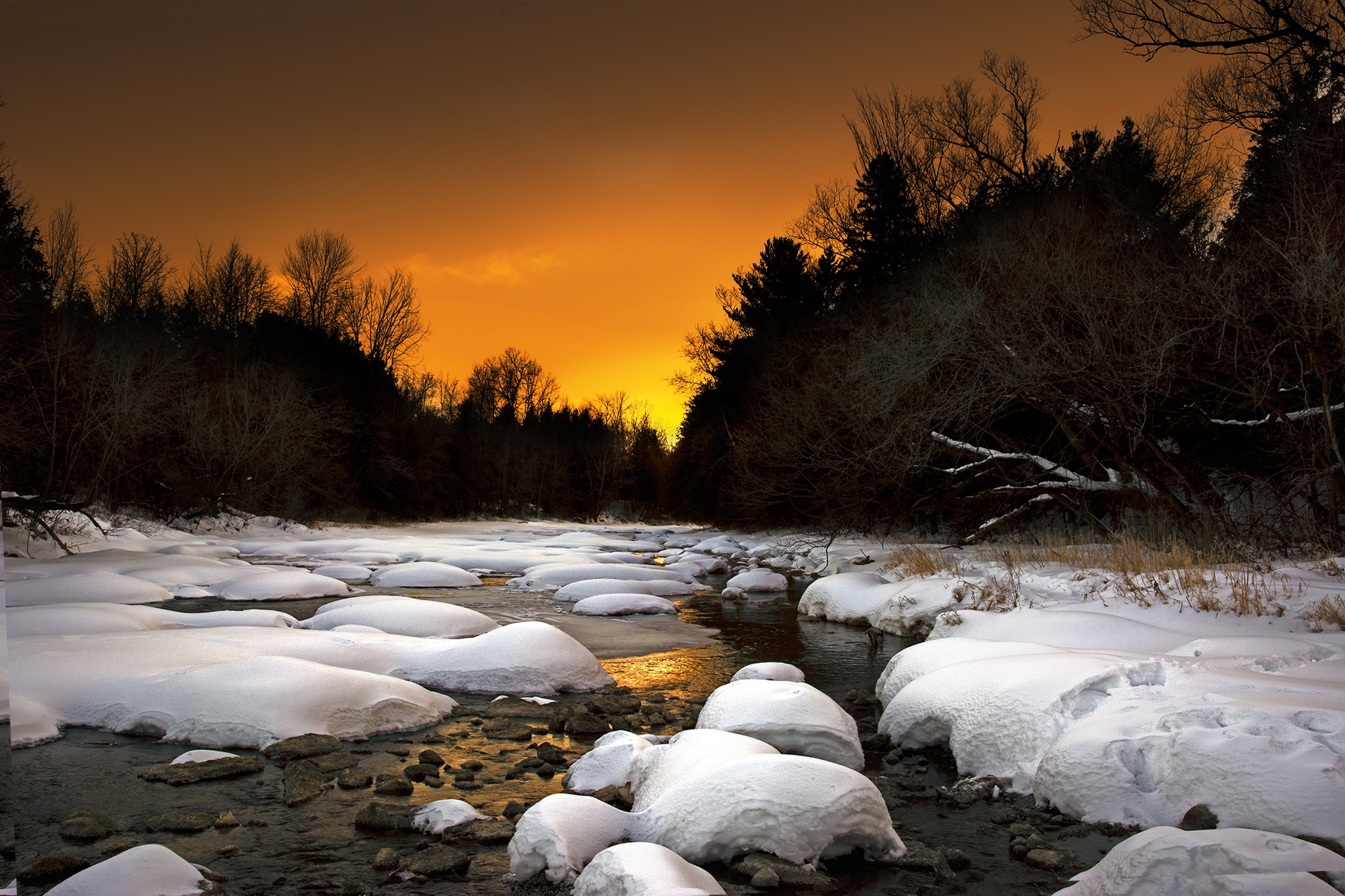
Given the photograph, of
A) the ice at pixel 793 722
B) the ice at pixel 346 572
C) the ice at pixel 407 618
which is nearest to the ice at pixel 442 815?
the ice at pixel 793 722

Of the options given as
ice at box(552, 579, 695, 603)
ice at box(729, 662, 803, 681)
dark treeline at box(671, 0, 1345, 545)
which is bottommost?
ice at box(552, 579, 695, 603)

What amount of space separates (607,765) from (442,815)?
103cm

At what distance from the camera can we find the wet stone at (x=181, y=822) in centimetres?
357

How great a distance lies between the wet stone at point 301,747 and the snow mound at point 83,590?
19.6ft

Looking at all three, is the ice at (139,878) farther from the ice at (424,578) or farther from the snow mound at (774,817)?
the ice at (424,578)

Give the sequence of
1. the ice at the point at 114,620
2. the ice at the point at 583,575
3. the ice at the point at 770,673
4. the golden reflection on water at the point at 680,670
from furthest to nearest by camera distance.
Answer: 1. the ice at the point at 583,575
2. the ice at the point at 114,620
3. the golden reflection on water at the point at 680,670
4. the ice at the point at 770,673

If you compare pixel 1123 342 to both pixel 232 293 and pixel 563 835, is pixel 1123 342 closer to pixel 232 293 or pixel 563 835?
pixel 563 835

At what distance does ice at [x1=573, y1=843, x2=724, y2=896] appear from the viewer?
111 inches

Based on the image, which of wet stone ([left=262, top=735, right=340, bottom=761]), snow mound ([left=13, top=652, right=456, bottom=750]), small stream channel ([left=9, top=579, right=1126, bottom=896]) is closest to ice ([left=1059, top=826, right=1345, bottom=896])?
small stream channel ([left=9, top=579, right=1126, bottom=896])

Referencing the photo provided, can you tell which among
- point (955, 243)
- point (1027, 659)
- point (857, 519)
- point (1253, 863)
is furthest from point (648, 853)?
point (955, 243)

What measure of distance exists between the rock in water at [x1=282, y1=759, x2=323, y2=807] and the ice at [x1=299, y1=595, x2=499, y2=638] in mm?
3761

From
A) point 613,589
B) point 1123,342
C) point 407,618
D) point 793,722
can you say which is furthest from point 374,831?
point 1123,342

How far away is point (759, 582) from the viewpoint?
1385cm

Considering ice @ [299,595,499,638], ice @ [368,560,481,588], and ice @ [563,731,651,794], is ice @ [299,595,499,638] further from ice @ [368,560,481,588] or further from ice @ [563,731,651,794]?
ice @ [368,560,481,588]
